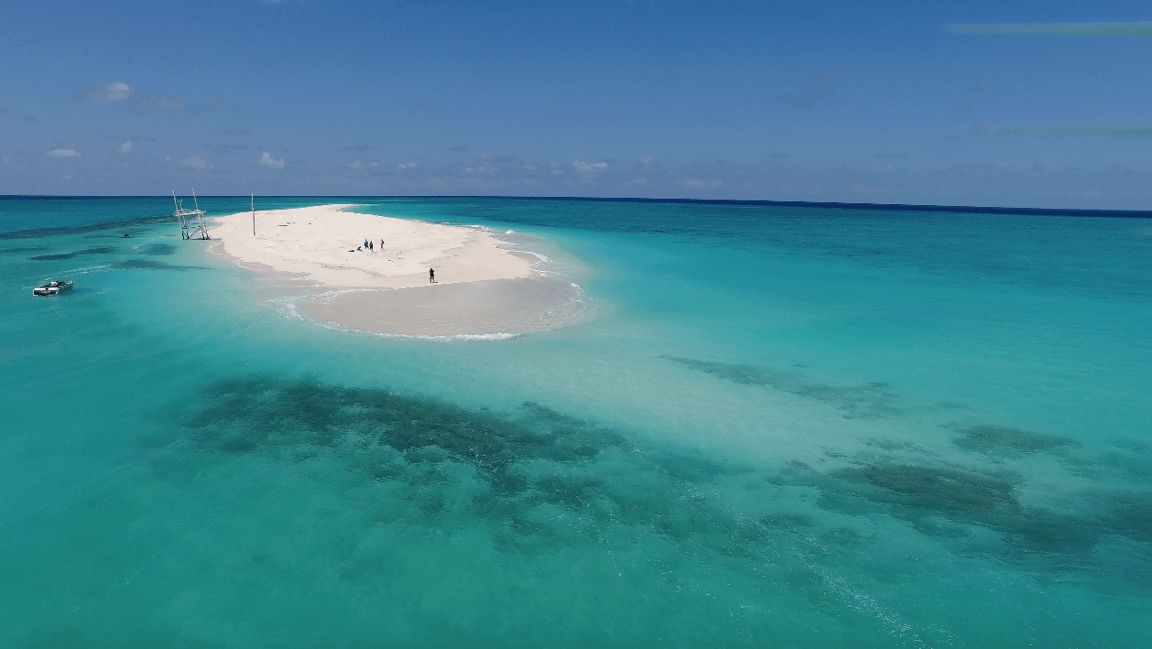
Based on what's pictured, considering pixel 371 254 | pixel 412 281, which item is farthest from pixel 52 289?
pixel 371 254

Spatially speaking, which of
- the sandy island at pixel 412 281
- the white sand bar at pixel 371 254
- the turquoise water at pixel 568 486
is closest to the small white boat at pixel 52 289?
the turquoise water at pixel 568 486

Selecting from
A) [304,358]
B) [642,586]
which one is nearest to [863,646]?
[642,586]

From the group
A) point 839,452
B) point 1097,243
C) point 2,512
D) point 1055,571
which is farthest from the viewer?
point 1097,243

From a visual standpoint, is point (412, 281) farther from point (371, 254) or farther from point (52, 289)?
point (52, 289)

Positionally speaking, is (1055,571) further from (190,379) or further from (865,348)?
(190,379)

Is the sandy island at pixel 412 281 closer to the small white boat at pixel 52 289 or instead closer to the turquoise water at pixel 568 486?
the turquoise water at pixel 568 486

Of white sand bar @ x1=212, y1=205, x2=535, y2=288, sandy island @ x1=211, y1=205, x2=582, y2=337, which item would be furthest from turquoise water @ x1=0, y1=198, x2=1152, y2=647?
white sand bar @ x1=212, y1=205, x2=535, y2=288
